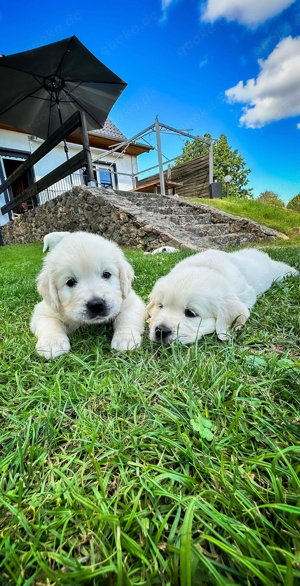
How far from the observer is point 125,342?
1.96m

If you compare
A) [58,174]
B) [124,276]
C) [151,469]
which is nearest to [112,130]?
[58,174]

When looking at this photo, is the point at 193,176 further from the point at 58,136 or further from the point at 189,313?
the point at 189,313

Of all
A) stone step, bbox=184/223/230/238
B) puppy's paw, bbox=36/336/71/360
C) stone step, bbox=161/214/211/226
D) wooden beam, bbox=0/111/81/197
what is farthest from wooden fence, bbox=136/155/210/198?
puppy's paw, bbox=36/336/71/360

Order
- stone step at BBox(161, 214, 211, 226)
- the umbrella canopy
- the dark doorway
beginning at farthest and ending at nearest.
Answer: the dark doorway < stone step at BBox(161, 214, 211, 226) < the umbrella canopy

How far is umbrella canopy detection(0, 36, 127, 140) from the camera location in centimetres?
755

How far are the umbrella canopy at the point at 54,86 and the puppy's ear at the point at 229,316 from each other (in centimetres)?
924

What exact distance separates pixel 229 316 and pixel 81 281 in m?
1.20

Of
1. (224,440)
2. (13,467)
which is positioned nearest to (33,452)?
(13,467)

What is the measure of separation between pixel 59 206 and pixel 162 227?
498cm

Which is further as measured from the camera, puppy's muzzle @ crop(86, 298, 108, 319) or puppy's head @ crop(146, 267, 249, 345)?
puppy's head @ crop(146, 267, 249, 345)

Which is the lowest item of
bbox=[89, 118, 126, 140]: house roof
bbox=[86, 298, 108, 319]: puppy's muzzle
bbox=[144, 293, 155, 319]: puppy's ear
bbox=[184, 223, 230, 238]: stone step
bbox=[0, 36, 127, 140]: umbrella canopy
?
bbox=[144, 293, 155, 319]: puppy's ear

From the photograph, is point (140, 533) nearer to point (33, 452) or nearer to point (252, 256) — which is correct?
point (33, 452)

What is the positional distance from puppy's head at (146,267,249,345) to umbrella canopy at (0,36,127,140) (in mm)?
9036

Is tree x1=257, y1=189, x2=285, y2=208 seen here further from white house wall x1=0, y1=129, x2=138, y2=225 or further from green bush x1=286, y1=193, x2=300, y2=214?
white house wall x1=0, y1=129, x2=138, y2=225
